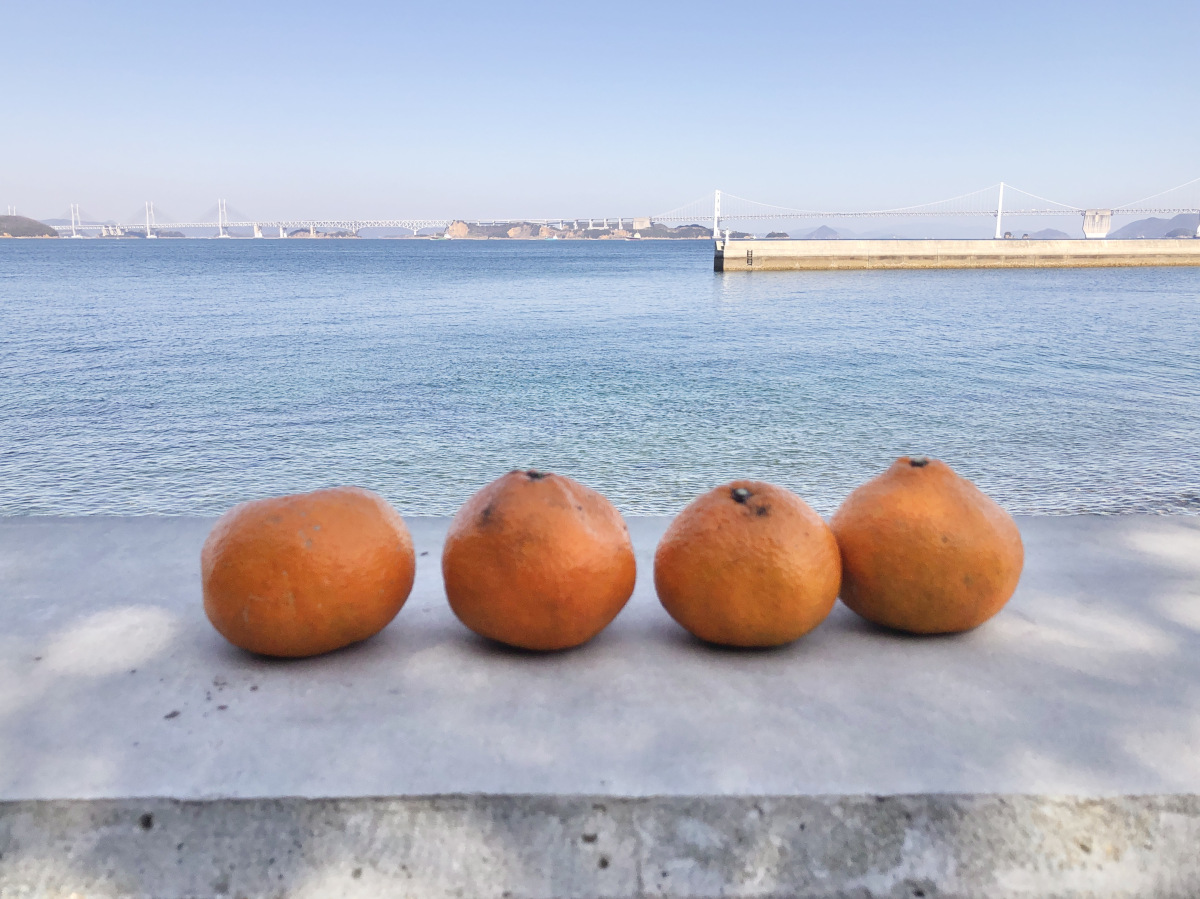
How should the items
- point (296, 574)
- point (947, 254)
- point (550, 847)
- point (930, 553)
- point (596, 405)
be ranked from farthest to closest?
point (947, 254)
point (596, 405)
point (930, 553)
point (296, 574)
point (550, 847)

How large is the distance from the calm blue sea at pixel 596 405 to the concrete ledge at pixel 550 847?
5.08 metres

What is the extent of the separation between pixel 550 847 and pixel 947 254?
63440 mm

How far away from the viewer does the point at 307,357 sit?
17.4 metres

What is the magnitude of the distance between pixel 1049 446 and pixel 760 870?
8767mm

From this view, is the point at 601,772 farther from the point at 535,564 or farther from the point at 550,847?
the point at 535,564

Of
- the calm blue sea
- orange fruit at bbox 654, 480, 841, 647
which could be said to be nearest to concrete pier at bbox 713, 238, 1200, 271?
the calm blue sea

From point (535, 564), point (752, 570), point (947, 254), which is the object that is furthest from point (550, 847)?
point (947, 254)

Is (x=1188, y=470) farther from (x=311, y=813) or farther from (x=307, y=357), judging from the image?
(x=307, y=357)

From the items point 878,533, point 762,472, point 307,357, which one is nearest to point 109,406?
point 307,357

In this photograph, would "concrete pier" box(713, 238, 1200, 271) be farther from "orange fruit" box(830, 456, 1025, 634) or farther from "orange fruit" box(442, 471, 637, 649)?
"orange fruit" box(442, 471, 637, 649)

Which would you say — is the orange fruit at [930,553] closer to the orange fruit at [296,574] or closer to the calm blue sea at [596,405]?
the orange fruit at [296,574]

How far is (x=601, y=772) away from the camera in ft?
5.97

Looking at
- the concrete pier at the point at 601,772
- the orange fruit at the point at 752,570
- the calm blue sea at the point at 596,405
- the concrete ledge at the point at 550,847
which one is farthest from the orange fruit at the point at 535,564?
the calm blue sea at the point at 596,405

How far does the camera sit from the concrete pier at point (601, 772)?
1749mm
